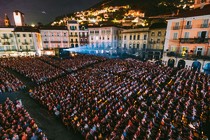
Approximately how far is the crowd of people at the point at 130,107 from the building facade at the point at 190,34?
10.3 metres

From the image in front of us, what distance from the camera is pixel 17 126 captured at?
1218 centimetres

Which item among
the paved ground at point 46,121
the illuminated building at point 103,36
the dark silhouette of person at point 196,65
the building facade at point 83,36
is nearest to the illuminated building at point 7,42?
the building facade at point 83,36

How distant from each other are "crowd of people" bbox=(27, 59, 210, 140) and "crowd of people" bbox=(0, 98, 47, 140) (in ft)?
9.26

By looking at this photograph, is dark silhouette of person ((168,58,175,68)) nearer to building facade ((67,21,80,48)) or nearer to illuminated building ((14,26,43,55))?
building facade ((67,21,80,48))

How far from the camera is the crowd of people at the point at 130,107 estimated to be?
11.5 m

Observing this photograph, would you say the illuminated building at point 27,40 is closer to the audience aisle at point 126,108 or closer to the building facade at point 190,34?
the audience aisle at point 126,108

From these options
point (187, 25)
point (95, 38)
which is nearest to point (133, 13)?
point (95, 38)

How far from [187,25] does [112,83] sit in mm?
23311

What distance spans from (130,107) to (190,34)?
2614 centimetres

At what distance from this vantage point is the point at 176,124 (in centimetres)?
1191

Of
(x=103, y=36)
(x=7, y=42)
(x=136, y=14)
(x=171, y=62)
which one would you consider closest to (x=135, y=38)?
(x=103, y=36)

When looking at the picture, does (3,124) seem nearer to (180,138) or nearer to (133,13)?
(180,138)

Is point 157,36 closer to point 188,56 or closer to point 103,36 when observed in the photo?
point 188,56

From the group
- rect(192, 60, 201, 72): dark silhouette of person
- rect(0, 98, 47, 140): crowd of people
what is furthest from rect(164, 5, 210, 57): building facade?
rect(0, 98, 47, 140): crowd of people
